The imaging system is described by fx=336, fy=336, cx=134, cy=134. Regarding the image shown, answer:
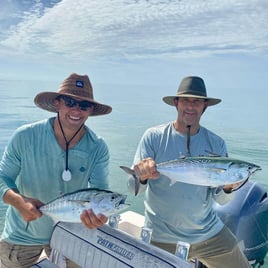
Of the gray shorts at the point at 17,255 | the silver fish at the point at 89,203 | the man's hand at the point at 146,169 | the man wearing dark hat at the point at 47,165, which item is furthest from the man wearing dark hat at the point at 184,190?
the gray shorts at the point at 17,255

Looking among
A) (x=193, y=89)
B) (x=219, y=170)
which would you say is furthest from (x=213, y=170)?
(x=193, y=89)

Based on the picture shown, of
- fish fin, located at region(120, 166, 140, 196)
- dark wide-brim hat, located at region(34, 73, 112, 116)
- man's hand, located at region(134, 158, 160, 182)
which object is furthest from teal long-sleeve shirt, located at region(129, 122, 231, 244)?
dark wide-brim hat, located at region(34, 73, 112, 116)

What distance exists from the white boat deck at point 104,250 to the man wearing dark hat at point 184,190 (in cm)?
58

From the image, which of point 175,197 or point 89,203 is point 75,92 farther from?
point 175,197

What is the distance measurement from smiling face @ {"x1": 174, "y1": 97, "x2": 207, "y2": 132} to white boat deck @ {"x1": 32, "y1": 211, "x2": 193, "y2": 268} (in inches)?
40.0

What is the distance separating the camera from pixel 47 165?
7.07 ft

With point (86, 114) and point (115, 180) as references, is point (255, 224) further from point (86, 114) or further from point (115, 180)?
point (115, 180)

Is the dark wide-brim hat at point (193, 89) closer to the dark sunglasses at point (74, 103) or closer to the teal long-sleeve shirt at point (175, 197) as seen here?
the teal long-sleeve shirt at point (175, 197)

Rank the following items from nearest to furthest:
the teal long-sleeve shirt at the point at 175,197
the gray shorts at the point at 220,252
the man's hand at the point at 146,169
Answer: the man's hand at the point at 146,169 → the teal long-sleeve shirt at the point at 175,197 → the gray shorts at the point at 220,252

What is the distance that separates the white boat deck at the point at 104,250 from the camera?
164 centimetres

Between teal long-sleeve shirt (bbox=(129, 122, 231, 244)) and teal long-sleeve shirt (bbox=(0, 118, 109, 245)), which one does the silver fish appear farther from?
teal long-sleeve shirt (bbox=(129, 122, 231, 244))

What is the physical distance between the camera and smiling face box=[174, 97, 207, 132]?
2.53 metres

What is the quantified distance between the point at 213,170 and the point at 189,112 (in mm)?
724

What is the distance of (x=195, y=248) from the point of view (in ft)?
8.59
